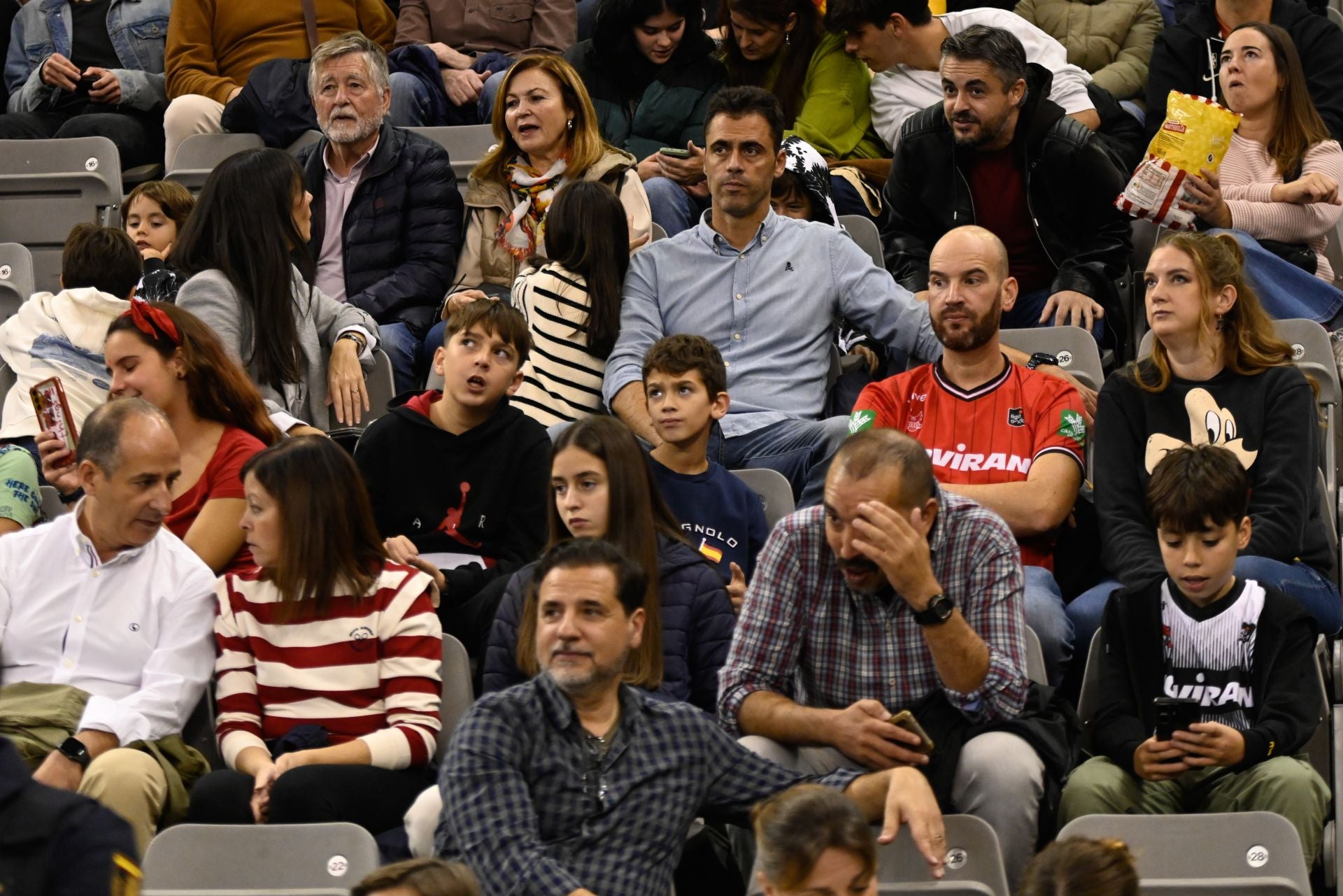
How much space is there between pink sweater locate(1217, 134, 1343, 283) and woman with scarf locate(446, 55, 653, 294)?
167 centimetres

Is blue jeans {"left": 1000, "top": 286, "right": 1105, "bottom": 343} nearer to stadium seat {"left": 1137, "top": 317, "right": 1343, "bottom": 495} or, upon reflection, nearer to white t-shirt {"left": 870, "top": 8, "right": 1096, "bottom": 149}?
stadium seat {"left": 1137, "top": 317, "right": 1343, "bottom": 495}

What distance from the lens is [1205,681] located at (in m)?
3.74

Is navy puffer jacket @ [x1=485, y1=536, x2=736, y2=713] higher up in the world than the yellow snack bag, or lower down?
lower down

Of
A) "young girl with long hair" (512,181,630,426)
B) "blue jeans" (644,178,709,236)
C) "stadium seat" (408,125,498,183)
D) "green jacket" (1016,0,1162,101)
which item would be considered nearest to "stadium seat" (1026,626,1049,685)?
"young girl with long hair" (512,181,630,426)

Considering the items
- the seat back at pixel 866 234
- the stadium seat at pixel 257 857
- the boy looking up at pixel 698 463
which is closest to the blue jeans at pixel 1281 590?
the boy looking up at pixel 698 463

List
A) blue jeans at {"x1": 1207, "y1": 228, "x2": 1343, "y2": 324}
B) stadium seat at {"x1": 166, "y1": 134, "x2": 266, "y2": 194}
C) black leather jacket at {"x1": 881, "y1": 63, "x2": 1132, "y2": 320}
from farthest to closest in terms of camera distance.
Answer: stadium seat at {"x1": 166, "y1": 134, "x2": 266, "y2": 194} → black leather jacket at {"x1": 881, "y1": 63, "x2": 1132, "y2": 320} → blue jeans at {"x1": 1207, "y1": 228, "x2": 1343, "y2": 324}

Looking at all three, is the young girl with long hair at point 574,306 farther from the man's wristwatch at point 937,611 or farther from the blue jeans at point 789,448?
the man's wristwatch at point 937,611

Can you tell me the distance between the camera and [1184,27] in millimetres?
6129

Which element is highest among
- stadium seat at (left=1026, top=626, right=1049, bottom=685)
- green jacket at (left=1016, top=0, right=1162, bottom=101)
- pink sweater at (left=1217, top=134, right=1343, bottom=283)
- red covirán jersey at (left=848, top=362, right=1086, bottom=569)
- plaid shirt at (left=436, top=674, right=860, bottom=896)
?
green jacket at (left=1016, top=0, right=1162, bottom=101)

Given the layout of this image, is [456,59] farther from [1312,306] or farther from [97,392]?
[1312,306]

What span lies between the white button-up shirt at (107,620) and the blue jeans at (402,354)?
5.17 ft

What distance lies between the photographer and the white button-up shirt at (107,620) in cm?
378

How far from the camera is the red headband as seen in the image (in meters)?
4.30

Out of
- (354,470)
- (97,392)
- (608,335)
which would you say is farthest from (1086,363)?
(97,392)
